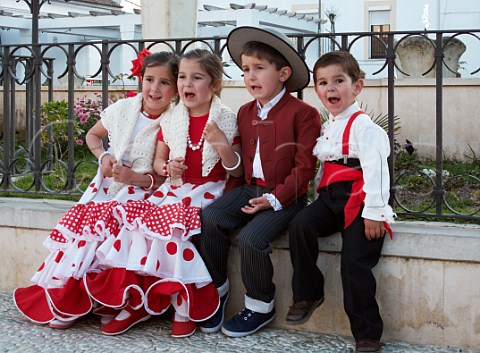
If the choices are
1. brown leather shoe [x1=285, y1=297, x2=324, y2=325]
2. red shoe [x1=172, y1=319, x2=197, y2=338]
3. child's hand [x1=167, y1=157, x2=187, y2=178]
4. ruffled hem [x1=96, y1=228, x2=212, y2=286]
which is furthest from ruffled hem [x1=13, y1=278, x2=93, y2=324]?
brown leather shoe [x1=285, y1=297, x2=324, y2=325]

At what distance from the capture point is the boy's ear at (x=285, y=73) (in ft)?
12.2

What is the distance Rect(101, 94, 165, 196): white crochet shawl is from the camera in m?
3.94

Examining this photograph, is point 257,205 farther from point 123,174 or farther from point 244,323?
point 123,174

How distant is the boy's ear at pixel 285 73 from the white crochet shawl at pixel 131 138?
2.29 feet

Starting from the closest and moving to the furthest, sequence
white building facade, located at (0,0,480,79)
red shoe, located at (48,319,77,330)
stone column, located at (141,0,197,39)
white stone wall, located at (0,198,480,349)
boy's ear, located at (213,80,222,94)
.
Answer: white stone wall, located at (0,198,480,349), red shoe, located at (48,319,77,330), boy's ear, located at (213,80,222,94), stone column, located at (141,0,197,39), white building facade, located at (0,0,480,79)

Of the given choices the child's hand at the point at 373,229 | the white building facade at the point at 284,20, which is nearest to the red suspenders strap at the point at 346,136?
the child's hand at the point at 373,229

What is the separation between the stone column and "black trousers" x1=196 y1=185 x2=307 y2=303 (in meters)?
1.54

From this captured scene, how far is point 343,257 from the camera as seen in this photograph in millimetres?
3361

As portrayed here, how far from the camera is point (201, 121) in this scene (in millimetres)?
3842

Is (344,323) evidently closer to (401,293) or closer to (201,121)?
(401,293)

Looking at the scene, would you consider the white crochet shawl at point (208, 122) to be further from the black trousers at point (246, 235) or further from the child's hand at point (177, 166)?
the black trousers at point (246, 235)

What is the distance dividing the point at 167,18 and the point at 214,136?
1438mm

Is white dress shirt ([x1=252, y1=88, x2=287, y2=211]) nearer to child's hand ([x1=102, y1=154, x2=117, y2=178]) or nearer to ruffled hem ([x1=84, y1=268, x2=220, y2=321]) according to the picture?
ruffled hem ([x1=84, y1=268, x2=220, y2=321])

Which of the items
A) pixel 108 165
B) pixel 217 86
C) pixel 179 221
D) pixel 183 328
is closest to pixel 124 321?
pixel 183 328
